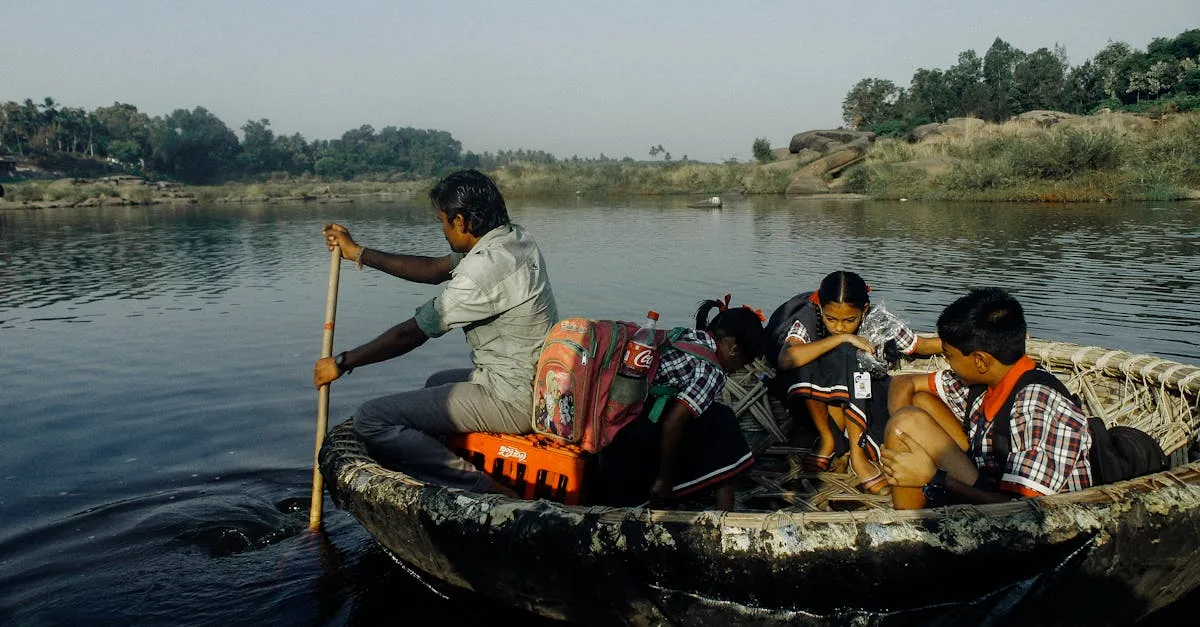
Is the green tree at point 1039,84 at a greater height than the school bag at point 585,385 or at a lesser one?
greater

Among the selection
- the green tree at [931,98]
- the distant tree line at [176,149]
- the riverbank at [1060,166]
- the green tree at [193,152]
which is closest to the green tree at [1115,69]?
the green tree at [931,98]

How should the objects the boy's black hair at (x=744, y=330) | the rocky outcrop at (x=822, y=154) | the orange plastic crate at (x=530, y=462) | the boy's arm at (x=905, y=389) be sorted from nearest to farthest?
the orange plastic crate at (x=530, y=462) → the boy's black hair at (x=744, y=330) → the boy's arm at (x=905, y=389) → the rocky outcrop at (x=822, y=154)

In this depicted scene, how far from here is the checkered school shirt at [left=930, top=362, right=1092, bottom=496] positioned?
2422 mm

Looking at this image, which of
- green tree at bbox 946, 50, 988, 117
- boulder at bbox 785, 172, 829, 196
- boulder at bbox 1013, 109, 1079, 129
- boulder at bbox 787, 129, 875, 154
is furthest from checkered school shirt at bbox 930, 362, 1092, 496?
green tree at bbox 946, 50, 988, 117

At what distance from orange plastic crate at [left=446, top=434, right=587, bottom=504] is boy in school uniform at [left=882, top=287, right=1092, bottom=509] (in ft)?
3.56

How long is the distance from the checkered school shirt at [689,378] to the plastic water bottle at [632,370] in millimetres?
163

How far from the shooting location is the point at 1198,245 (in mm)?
12109

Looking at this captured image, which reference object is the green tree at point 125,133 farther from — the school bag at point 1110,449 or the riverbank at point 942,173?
the school bag at point 1110,449

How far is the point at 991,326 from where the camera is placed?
2.63 metres

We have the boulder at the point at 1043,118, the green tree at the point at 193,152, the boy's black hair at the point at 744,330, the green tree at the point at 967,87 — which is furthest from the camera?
the green tree at the point at 193,152

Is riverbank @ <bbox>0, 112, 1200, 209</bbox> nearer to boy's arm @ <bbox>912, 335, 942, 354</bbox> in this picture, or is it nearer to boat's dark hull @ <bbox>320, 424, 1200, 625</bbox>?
boy's arm @ <bbox>912, 335, 942, 354</bbox>

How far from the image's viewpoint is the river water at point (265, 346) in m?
3.26

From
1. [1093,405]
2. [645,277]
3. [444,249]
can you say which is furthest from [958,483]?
[444,249]

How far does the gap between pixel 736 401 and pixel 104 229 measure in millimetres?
23937
